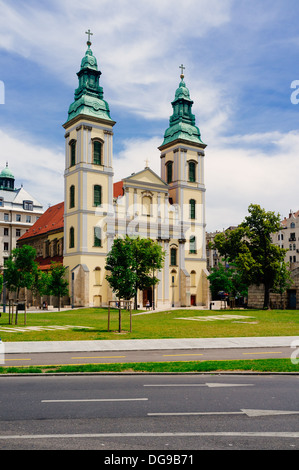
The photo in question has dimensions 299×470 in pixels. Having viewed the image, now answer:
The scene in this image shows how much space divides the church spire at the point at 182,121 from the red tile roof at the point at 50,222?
68.5 feet

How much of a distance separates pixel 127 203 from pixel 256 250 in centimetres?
1949

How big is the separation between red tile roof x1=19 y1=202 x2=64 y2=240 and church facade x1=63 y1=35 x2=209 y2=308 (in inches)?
377

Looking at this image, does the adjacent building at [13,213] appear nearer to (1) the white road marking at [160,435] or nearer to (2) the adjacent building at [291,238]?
(2) the adjacent building at [291,238]

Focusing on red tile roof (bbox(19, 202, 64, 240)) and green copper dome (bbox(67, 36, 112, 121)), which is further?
red tile roof (bbox(19, 202, 64, 240))

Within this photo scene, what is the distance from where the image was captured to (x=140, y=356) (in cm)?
1742

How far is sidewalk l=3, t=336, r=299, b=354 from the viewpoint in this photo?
62.5 feet

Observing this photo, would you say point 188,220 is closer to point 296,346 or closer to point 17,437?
point 296,346

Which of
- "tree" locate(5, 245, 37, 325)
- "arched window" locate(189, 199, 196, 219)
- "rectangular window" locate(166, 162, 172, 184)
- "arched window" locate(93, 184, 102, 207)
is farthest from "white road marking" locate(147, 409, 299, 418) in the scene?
"rectangular window" locate(166, 162, 172, 184)

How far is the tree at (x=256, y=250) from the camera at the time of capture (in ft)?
181

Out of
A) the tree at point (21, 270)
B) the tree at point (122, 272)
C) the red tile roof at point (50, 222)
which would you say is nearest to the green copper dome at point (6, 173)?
the red tile roof at point (50, 222)

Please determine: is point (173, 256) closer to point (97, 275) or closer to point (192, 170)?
point (97, 275)

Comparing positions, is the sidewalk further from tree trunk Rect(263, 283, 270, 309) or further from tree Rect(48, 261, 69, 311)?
tree Rect(48, 261, 69, 311)

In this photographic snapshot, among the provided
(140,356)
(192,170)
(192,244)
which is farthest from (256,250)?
(140,356)
